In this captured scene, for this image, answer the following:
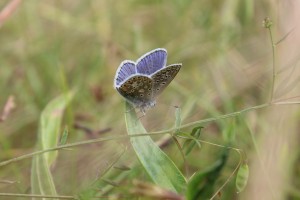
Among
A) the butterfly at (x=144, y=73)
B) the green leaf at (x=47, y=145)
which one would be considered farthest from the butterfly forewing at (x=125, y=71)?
the green leaf at (x=47, y=145)

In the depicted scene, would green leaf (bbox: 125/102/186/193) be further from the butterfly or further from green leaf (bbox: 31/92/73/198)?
green leaf (bbox: 31/92/73/198)

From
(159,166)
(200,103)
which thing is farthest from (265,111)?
(159,166)

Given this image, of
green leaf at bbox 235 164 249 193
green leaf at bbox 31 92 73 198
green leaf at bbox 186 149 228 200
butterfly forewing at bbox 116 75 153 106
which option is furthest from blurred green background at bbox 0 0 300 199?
green leaf at bbox 186 149 228 200

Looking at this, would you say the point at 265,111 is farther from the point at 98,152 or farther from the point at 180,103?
the point at 98,152

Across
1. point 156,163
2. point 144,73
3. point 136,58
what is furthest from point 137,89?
point 136,58

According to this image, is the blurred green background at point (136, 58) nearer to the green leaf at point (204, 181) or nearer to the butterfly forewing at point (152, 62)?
the butterfly forewing at point (152, 62)

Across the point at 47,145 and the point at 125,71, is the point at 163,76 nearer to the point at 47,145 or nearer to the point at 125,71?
the point at 125,71
